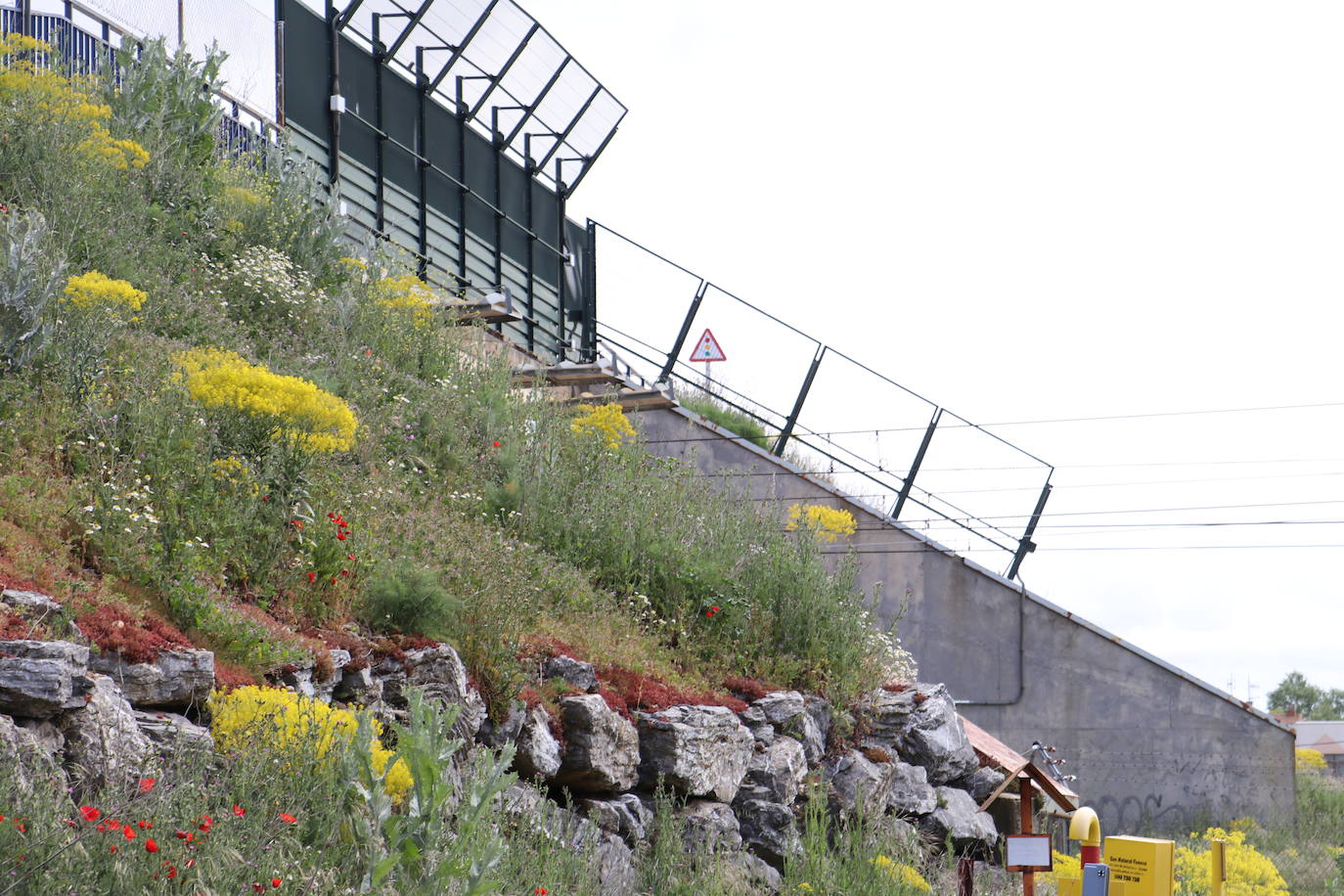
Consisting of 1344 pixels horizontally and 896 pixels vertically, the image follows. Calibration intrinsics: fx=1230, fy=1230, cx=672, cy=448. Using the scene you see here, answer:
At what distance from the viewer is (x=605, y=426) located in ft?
37.2

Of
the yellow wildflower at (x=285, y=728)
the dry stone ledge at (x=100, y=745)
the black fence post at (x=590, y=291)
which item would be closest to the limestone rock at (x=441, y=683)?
the yellow wildflower at (x=285, y=728)

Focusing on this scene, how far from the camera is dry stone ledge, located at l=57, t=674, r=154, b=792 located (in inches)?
173

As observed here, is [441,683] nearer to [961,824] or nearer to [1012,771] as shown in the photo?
[1012,771]

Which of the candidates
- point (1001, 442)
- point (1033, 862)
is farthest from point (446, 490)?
point (1001, 442)

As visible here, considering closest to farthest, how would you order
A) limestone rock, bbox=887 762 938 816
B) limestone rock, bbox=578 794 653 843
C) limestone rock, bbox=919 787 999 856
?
limestone rock, bbox=578 794 653 843
limestone rock, bbox=887 762 938 816
limestone rock, bbox=919 787 999 856

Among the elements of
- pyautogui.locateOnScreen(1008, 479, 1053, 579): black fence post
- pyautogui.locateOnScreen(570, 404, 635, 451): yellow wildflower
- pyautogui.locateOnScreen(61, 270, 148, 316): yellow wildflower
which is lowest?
pyautogui.locateOnScreen(1008, 479, 1053, 579): black fence post

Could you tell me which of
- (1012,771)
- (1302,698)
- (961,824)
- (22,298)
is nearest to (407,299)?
(22,298)

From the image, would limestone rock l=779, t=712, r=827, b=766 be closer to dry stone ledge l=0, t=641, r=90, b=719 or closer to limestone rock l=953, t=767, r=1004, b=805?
limestone rock l=953, t=767, r=1004, b=805

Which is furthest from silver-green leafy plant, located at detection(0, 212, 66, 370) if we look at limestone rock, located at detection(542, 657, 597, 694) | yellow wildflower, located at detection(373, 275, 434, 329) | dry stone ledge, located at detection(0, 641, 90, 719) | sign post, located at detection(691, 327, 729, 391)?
sign post, located at detection(691, 327, 729, 391)

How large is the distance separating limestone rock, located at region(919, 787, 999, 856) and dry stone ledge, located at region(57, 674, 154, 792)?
6.02 meters

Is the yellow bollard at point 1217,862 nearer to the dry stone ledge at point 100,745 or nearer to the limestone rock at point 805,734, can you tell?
the limestone rock at point 805,734

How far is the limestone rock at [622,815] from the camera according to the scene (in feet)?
22.1

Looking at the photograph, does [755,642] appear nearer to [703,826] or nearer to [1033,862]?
[703,826]

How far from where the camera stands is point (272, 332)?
33.1ft
